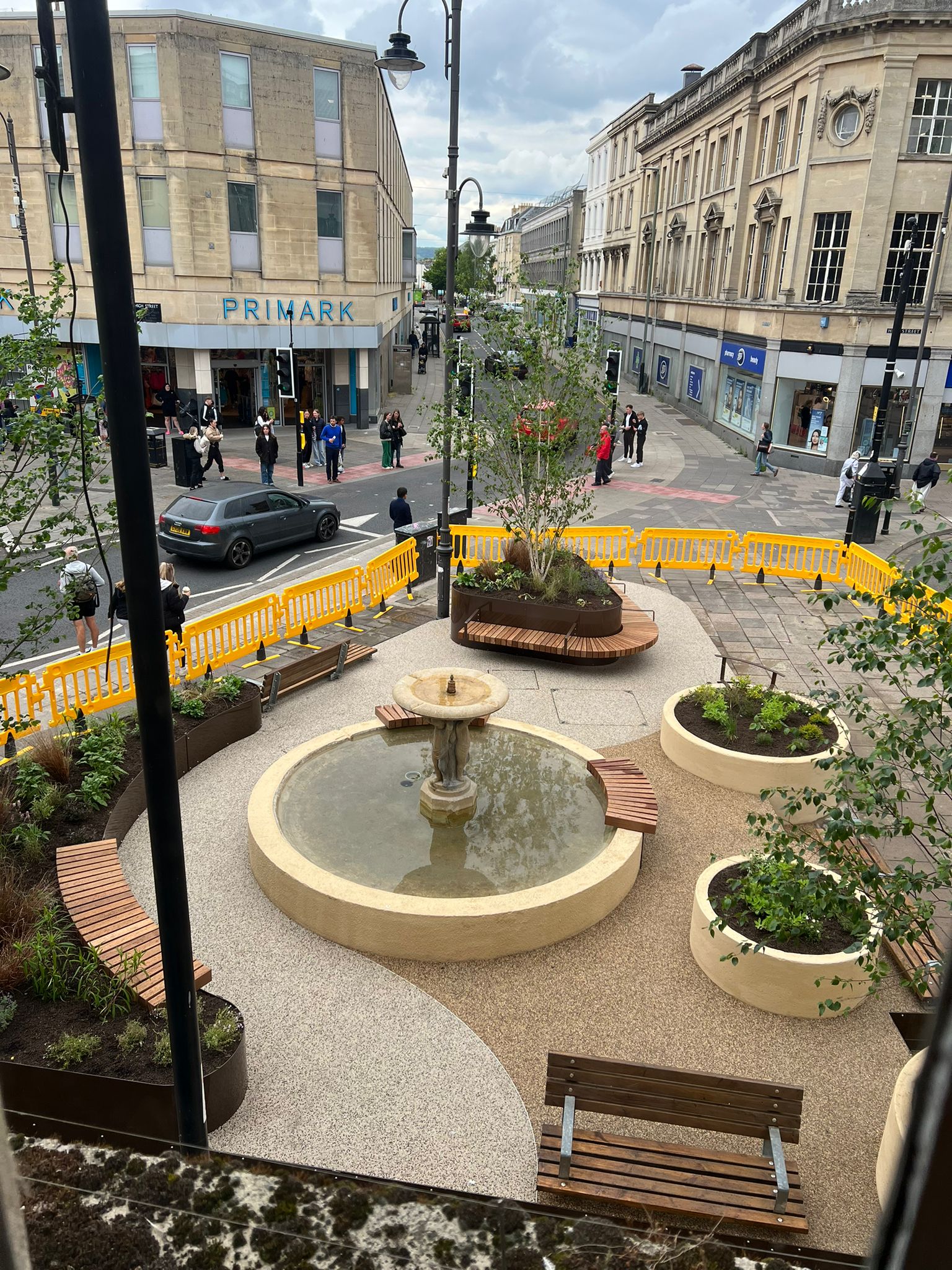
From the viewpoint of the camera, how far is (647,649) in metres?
14.2

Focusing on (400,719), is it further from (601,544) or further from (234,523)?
(601,544)

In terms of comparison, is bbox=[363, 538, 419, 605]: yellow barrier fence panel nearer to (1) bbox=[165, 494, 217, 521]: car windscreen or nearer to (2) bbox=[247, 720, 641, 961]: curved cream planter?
(1) bbox=[165, 494, 217, 521]: car windscreen

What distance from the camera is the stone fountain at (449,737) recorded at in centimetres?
912

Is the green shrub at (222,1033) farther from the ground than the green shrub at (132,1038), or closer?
closer

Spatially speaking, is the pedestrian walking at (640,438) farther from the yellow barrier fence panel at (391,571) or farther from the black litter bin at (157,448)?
the yellow barrier fence panel at (391,571)

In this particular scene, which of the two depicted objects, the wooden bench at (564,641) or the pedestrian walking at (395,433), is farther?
the pedestrian walking at (395,433)

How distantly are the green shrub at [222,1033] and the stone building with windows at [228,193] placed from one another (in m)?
25.5

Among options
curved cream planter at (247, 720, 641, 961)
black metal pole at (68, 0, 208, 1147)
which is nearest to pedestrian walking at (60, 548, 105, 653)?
curved cream planter at (247, 720, 641, 961)

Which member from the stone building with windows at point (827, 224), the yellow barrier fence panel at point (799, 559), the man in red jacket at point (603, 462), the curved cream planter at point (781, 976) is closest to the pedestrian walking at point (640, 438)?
the man in red jacket at point (603, 462)

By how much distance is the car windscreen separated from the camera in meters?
18.5

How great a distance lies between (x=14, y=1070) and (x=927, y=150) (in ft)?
106

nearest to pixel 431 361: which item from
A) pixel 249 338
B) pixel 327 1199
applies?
pixel 249 338

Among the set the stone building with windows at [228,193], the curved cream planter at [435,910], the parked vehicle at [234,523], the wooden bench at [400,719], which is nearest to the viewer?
the curved cream planter at [435,910]

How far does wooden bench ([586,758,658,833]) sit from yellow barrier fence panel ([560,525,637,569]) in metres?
8.67
